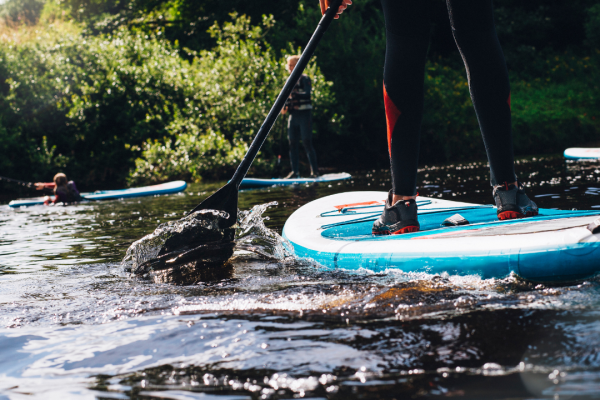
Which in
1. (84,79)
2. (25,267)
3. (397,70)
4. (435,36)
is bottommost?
(25,267)

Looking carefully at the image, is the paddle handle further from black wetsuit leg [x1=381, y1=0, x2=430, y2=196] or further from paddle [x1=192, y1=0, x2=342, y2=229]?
black wetsuit leg [x1=381, y1=0, x2=430, y2=196]

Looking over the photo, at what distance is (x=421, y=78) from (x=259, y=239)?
1.08 meters

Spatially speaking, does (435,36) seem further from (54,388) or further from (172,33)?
(54,388)

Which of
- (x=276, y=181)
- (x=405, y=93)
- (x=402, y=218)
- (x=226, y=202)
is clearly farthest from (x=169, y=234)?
(x=276, y=181)

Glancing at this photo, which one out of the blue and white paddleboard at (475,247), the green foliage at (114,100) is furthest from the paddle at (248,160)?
the green foliage at (114,100)

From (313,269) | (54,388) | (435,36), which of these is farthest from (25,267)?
(435,36)

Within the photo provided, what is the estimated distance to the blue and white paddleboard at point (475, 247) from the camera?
4.98 ft

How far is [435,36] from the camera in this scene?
69.7ft

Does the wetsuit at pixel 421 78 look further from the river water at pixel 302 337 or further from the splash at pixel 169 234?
the splash at pixel 169 234

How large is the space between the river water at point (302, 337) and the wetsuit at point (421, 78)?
25.2 inches

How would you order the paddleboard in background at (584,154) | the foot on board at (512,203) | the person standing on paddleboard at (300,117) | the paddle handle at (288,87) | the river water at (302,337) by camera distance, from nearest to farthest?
the river water at (302,337) → the foot on board at (512,203) → the paddle handle at (288,87) → the paddleboard in background at (584,154) → the person standing on paddleboard at (300,117)

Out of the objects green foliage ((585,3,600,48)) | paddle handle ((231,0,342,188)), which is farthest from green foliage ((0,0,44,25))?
paddle handle ((231,0,342,188))

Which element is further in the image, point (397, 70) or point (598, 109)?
point (598, 109)

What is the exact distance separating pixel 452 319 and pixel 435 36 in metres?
21.4
